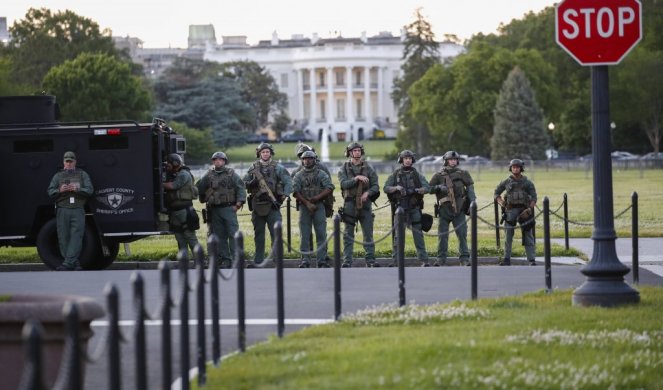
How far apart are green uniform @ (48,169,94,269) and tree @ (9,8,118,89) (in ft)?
261

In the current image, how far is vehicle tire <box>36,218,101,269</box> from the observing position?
934 inches

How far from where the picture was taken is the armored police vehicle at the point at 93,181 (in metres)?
23.9

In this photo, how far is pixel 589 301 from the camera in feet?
51.7

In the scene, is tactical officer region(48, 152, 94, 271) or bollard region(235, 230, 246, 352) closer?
bollard region(235, 230, 246, 352)

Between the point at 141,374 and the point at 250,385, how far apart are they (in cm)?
177

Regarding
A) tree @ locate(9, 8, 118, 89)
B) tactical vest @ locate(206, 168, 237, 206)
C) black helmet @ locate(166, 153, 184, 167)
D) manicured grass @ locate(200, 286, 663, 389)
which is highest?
tree @ locate(9, 8, 118, 89)

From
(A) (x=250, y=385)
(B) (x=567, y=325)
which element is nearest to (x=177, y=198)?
(B) (x=567, y=325)

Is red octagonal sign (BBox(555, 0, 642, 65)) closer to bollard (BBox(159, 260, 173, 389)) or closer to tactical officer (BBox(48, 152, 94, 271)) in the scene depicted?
bollard (BBox(159, 260, 173, 389))

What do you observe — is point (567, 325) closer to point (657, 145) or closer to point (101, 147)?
point (101, 147)

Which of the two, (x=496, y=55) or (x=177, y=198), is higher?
(x=496, y=55)

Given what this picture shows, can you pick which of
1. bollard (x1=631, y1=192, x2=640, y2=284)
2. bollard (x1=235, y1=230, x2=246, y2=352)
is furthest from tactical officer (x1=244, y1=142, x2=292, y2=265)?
bollard (x1=235, y1=230, x2=246, y2=352)

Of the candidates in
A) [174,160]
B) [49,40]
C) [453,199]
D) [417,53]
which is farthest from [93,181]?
[417,53]

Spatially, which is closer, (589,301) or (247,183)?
(589,301)

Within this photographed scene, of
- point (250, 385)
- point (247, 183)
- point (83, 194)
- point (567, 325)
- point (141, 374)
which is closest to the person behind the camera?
point (141, 374)
